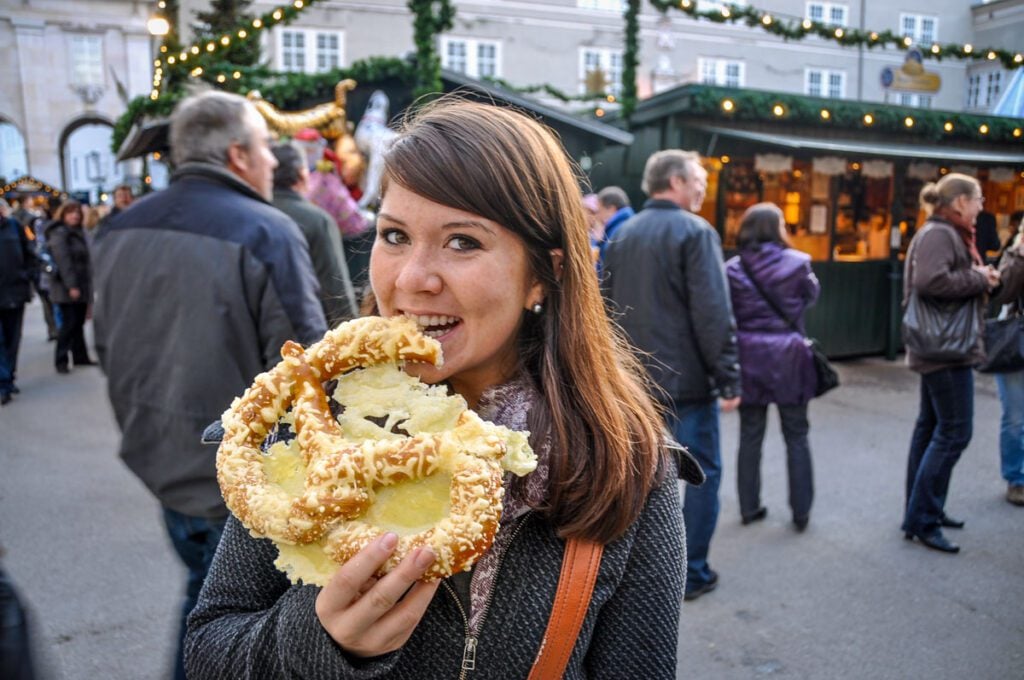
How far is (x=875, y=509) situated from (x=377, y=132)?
22.1 feet

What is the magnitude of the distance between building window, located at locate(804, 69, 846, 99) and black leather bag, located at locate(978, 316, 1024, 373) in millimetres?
30418

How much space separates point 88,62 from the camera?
35.7 metres

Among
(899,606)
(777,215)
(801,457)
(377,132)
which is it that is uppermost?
(377,132)

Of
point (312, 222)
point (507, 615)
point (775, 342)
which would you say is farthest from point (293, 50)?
point (507, 615)

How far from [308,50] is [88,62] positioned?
55.6 feet

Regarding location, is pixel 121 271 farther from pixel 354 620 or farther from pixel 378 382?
pixel 354 620

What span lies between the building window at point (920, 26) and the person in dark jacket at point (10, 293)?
1430 inches

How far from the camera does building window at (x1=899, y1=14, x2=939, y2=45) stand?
33406 mm

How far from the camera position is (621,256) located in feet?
14.6

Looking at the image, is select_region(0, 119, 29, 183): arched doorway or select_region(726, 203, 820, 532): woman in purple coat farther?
select_region(0, 119, 29, 183): arched doorway

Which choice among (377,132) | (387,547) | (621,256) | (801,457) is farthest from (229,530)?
(377,132)

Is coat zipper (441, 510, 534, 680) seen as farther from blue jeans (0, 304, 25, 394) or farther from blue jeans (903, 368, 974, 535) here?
blue jeans (0, 304, 25, 394)

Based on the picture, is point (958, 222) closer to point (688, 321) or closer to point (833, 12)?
point (688, 321)

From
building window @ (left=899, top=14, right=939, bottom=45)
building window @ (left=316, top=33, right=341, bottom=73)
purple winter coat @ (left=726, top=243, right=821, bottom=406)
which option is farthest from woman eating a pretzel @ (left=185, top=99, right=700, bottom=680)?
building window @ (left=899, top=14, right=939, bottom=45)
